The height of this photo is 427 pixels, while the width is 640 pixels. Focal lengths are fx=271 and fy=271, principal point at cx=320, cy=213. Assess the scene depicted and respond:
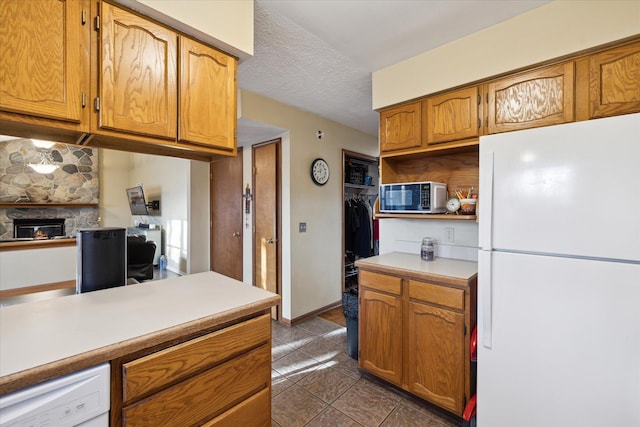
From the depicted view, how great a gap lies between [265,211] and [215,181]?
4.07 ft

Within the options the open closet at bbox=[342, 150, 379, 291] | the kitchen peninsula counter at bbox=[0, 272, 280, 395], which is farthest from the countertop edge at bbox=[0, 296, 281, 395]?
the open closet at bbox=[342, 150, 379, 291]

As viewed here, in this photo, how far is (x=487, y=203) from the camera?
1.48m

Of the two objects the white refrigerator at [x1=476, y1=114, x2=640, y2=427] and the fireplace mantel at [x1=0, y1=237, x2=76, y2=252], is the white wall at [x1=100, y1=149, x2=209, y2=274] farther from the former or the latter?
the white refrigerator at [x1=476, y1=114, x2=640, y2=427]

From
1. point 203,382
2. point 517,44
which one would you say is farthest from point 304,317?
point 517,44

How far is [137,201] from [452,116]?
14.9 ft

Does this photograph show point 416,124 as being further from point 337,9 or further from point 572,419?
point 572,419

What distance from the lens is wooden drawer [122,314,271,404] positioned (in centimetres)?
92

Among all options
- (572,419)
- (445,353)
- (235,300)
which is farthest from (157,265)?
(572,419)

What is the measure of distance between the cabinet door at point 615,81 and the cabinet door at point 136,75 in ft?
7.39

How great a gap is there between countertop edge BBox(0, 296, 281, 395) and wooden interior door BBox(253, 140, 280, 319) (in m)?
2.05

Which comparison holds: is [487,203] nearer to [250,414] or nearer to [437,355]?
[437,355]

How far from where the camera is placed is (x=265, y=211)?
11.0 feet

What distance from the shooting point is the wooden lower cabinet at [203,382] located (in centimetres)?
92

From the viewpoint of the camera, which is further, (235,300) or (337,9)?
(337,9)
